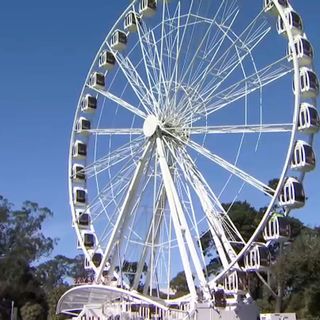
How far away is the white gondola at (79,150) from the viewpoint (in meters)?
38.2

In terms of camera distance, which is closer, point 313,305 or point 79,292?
point 79,292

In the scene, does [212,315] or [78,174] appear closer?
[212,315]

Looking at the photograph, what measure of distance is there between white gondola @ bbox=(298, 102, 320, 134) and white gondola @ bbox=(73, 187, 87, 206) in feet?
52.5

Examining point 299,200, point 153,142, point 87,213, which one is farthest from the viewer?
point 87,213

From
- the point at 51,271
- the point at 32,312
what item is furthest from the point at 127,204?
the point at 51,271

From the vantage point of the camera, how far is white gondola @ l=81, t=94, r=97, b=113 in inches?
1512

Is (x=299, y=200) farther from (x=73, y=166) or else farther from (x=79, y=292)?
(x=73, y=166)

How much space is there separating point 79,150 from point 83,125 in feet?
5.01

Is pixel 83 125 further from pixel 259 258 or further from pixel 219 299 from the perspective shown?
pixel 259 258

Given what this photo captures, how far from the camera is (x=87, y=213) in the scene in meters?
36.3

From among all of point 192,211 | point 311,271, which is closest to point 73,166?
point 192,211

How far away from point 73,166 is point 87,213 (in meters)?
3.49

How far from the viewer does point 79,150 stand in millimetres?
38188

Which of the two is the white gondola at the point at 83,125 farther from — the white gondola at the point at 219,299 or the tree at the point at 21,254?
the tree at the point at 21,254
